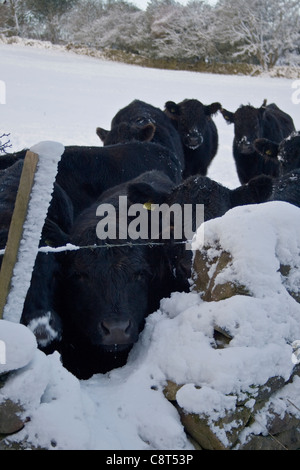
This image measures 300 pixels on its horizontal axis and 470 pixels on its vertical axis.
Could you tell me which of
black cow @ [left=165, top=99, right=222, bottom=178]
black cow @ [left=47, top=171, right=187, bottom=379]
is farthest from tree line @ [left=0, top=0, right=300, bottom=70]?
black cow @ [left=47, top=171, right=187, bottom=379]

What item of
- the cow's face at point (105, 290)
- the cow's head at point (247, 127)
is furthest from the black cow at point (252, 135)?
the cow's face at point (105, 290)

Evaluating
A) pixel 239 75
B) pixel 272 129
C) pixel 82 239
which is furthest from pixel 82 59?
pixel 82 239

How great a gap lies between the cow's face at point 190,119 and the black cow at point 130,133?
170cm

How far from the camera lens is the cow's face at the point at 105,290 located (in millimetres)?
2932

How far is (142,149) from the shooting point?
5.95 m

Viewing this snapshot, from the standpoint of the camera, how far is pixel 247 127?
9.69 meters

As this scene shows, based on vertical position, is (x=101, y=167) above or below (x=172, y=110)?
below

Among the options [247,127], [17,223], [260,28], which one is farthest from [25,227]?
[260,28]

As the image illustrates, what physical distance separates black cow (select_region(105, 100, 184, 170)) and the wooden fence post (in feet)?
18.1

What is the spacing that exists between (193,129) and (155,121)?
1.37 metres

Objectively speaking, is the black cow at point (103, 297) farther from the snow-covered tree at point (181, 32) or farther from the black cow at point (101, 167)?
the snow-covered tree at point (181, 32)

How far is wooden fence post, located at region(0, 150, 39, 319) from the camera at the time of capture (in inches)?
95.6

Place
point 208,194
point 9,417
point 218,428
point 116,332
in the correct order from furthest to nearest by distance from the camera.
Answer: point 208,194 < point 116,332 < point 218,428 < point 9,417

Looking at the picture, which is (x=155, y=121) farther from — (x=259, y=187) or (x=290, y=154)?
(x=259, y=187)
